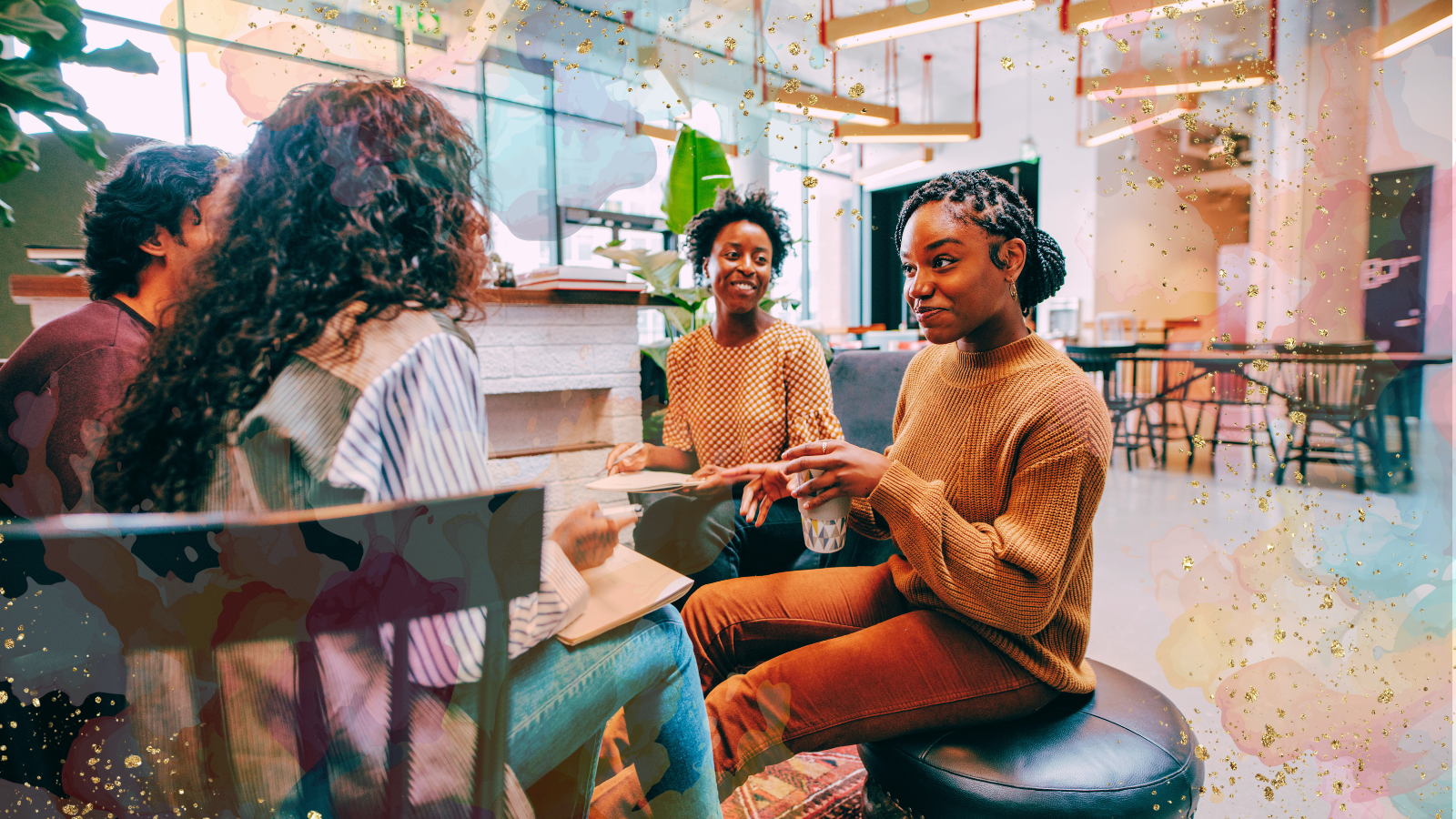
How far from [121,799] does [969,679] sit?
2.83ft

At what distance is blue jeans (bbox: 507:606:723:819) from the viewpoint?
563mm

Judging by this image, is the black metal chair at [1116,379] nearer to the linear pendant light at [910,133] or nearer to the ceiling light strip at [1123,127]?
the ceiling light strip at [1123,127]

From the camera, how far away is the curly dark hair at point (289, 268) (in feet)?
1.43

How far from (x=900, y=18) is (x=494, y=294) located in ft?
1.85

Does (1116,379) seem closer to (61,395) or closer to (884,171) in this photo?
(884,171)

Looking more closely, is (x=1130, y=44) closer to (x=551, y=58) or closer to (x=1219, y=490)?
(x=1219, y=490)

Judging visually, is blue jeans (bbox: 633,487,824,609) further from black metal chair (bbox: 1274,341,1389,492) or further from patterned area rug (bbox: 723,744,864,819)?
black metal chair (bbox: 1274,341,1389,492)

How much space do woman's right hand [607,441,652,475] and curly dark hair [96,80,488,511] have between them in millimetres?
571

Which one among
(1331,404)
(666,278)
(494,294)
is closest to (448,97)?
(494,294)

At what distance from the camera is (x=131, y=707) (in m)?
0.51

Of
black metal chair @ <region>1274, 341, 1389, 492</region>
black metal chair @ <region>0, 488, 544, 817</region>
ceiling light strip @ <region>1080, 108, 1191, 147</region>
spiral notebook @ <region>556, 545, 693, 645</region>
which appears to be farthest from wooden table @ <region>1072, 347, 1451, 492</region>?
black metal chair @ <region>0, 488, 544, 817</region>

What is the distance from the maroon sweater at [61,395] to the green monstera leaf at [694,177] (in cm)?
113

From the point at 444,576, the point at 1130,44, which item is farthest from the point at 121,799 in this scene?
the point at 1130,44

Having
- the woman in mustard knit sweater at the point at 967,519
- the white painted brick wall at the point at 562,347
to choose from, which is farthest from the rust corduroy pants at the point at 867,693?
the white painted brick wall at the point at 562,347
